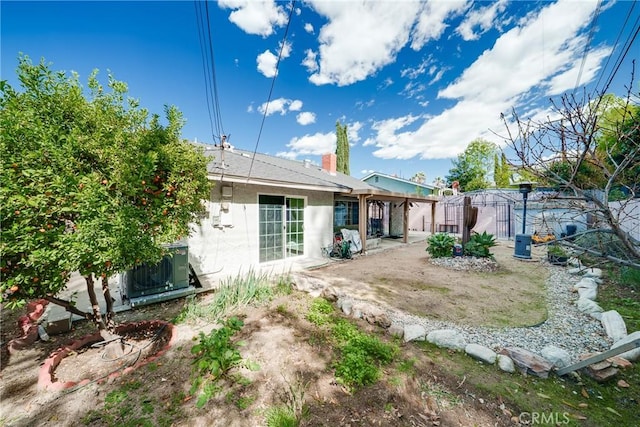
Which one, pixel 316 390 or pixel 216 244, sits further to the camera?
pixel 216 244

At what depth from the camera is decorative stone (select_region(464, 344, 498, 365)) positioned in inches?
107

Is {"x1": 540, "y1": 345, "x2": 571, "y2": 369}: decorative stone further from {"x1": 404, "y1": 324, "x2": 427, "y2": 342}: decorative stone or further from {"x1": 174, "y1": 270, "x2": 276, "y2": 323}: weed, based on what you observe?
{"x1": 174, "y1": 270, "x2": 276, "y2": 323}: weed

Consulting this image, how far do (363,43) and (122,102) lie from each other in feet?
19.0

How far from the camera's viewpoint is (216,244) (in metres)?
6.07

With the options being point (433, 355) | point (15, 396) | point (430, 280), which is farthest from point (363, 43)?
point (15, 396)

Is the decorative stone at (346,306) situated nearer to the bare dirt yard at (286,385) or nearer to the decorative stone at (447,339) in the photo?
the bare dirt yard at (286,385)

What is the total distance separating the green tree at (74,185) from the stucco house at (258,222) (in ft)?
6.68

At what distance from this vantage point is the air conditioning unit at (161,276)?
4035 mm

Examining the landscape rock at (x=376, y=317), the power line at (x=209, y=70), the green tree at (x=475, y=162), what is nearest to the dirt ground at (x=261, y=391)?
the landscape rock at (x=376, y=317)

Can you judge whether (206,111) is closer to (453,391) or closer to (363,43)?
(363,43)

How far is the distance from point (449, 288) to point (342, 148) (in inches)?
911

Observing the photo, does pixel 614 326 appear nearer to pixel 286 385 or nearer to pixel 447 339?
pixel 447 339

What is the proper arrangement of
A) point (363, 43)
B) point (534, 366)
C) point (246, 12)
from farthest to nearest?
1. point (363, 43)
2. point (246, 12)
3. point (534, 366)

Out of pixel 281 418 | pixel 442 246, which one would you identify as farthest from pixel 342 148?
pixel 281 418
